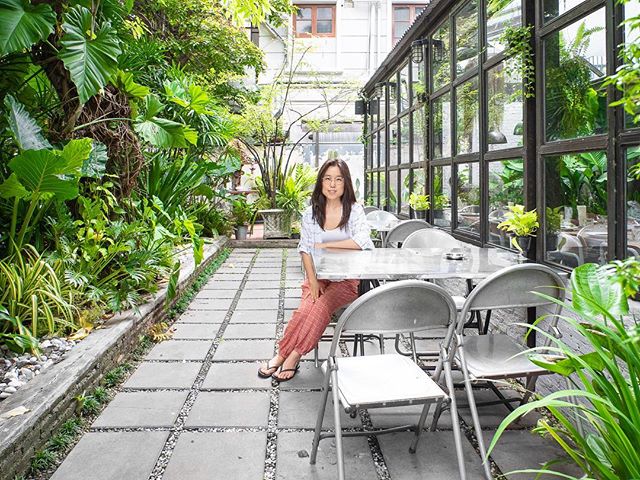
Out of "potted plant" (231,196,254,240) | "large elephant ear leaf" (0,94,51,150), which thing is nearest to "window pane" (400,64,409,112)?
"potted plant" (231,196,254,240)

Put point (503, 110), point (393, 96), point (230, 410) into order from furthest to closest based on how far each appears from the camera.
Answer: point (393, 96)
point (503, 110)
point (230, 410)

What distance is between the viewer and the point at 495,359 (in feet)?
7.75

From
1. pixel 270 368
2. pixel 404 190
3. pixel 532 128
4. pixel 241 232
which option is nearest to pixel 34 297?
pixel 270 368

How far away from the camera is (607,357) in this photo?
1369 mm

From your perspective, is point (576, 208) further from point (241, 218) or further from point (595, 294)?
point (241, 218)

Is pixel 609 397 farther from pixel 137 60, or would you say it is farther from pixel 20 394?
pixel 137 60

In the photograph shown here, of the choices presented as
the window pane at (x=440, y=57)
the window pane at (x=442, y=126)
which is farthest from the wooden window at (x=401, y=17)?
the window pane at (x=442, y=126)

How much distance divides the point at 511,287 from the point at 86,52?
2.76 m

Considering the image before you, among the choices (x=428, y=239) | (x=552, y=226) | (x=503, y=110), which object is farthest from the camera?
(x=428, y=239)

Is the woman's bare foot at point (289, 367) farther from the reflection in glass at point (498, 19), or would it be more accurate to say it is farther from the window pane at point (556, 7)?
the reflection in glass at point (498, 19)

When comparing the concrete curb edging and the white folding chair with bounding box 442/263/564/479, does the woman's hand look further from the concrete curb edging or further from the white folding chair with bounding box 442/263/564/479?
the concrete curb edging

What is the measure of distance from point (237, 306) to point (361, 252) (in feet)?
6.13

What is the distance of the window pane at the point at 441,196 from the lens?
209 inches

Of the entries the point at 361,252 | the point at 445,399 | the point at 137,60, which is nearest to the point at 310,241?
the point at 361,252
